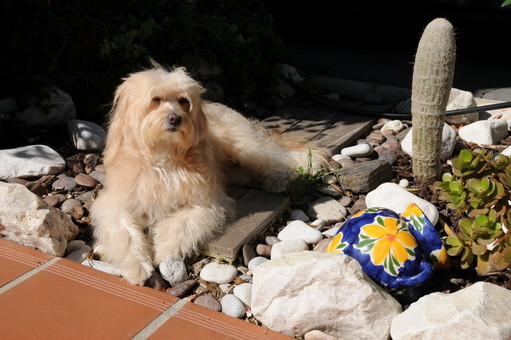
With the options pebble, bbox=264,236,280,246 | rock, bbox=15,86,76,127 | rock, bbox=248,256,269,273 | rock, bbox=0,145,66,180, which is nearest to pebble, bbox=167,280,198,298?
rock, bbox=248,256,269,273

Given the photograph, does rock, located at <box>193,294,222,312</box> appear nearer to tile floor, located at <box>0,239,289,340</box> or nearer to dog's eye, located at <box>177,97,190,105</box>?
tile floor, located at <box>0,239,289,340</box>

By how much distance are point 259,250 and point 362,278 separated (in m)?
0.99

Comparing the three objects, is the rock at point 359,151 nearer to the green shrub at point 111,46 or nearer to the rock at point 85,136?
the green shrub at point 111,46

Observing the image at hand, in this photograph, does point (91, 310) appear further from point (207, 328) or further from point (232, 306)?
point (232, 306)

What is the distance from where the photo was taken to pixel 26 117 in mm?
5164

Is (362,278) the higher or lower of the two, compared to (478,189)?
lower

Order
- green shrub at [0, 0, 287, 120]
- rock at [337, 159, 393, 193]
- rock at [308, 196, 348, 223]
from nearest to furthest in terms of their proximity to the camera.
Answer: rock at [308, 196, 348, 223], rock at [337, 159, 393, 193], green shrub at [0, 0, 287, 120]

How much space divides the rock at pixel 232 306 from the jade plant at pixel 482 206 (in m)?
1.20

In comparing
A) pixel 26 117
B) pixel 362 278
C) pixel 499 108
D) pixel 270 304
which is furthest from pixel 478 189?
pixel 26 117

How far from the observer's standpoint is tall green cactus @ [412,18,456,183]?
399 centimetres

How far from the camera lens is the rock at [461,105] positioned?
18.5 ft

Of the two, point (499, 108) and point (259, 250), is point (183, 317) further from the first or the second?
point (499, 108)

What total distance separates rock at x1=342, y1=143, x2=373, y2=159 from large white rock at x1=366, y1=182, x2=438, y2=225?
85cm

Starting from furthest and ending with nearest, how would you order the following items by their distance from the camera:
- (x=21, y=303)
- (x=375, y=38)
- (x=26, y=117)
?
1. (x=375, y=38)
2. (x=26, y=117)
3. (x=21, y=303)
